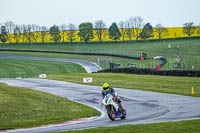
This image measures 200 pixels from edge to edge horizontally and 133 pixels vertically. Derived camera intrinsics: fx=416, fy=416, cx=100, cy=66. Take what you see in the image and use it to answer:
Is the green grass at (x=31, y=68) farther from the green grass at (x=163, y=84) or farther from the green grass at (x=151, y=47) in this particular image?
the green grass at (x=163, y=84)

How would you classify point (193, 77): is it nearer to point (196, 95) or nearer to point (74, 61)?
point (196, 95)

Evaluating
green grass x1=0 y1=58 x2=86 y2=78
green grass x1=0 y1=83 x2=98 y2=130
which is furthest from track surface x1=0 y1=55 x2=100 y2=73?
green grass x1=0 y1=83 x2=98 y2=130

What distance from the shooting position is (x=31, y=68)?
279 ft

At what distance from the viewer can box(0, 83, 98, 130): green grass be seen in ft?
58.3

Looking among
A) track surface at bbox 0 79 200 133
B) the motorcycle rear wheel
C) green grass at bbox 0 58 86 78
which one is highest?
the motorcycle rear wheel

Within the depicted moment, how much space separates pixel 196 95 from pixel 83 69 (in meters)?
52.4

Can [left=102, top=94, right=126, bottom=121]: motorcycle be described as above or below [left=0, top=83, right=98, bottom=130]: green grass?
above

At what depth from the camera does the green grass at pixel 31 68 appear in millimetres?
77562

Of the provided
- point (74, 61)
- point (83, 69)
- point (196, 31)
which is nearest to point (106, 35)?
point (196, 31)

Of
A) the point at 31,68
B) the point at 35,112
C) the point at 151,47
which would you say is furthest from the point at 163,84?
the point at 151,47

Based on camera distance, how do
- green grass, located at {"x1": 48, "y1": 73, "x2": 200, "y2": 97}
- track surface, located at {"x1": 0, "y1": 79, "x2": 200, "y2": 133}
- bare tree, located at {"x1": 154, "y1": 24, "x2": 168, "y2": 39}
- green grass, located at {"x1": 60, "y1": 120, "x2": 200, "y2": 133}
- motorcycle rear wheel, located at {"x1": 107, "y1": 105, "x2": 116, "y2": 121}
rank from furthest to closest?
bare tree, located at {"x1": 154, "y1": 24, "x2": 168, "y2": 39}
green grass, located at {"x1": 48, "y1": 73, "x2": 200, "y2": 97}
motorcycle rear wheel, located at {"x1": 107, "y1": 105, "x2": 116, "y2": 121}
track surface, located at {"x1": 0, "y1": 79, "x2": 200, "y2": 133}
green grass, located at {"x1": 60, "y1": 120, "x2": 200, "y2": 133}

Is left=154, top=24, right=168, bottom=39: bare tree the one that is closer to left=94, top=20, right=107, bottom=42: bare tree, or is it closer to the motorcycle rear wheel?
left=94, top=20, right=107, bottom=42: bare tree

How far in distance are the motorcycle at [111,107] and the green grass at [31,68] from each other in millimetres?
58619

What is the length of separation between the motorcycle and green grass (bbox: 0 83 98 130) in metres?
2.39
